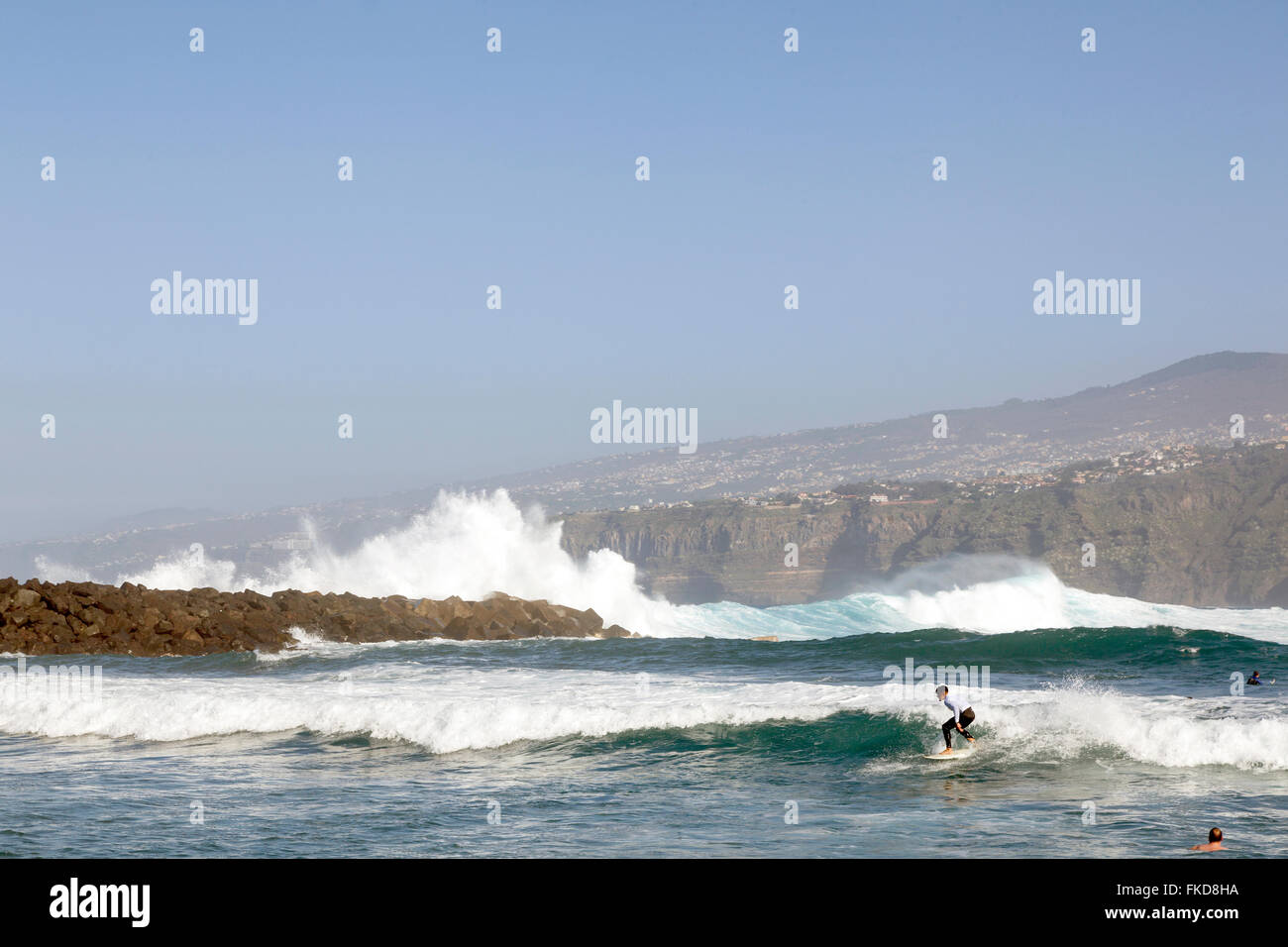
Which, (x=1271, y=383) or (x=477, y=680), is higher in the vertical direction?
(x=1271, y=383)

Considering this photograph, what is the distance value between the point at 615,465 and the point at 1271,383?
10830 centimetres

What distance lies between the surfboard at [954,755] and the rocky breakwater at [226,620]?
65.4 feet

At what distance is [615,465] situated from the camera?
601 ft

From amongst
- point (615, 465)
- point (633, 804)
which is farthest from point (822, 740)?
point (615, 465)

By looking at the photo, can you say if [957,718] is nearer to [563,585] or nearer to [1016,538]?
[563,585]

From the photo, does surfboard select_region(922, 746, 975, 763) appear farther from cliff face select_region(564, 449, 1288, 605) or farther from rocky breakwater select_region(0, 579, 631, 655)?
cliff face select_region(564, 449, 1288, 605)

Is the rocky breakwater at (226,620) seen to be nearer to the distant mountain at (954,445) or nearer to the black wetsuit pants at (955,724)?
the black wetsuit pants at (955,724)

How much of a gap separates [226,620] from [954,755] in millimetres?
22674

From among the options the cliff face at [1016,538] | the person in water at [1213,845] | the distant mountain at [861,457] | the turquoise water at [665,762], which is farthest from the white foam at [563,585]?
the distant mountain at [861,457]

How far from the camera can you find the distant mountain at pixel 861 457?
160875mm

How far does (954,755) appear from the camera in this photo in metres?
13.9

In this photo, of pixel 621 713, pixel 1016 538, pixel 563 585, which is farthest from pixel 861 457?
pixel 621 713

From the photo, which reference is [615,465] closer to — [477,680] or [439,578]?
[439,578]

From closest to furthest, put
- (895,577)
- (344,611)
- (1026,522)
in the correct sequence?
(344,611) < (895,577) < (1026,522)
